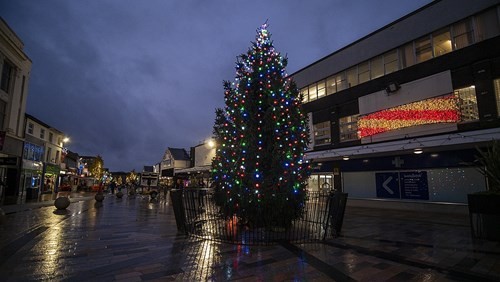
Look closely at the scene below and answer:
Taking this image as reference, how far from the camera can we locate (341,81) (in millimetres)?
21344

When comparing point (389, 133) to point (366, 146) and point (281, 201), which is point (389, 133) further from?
point (281, 201)

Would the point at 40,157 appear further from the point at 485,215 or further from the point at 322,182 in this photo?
the point at 485,215

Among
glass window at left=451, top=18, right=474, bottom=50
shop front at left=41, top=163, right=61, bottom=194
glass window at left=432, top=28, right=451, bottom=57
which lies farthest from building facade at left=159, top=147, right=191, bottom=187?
glass window at left=451, top=18, right=474, bottom=50

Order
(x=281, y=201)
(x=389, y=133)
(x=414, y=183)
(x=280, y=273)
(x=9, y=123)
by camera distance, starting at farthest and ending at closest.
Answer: (x=9, y=123) → (x=389, y=133) → (x=414, y=183) → (x=281, y=201) → (x=280, y=273)

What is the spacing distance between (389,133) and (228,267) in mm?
15604

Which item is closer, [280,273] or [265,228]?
[280,273]

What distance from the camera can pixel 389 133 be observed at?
1711 centimetres

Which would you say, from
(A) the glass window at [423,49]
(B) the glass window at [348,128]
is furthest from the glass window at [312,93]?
(A) the glass window at [423,49]

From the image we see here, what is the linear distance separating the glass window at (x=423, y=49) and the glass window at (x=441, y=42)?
0.89ft

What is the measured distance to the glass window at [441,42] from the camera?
49.6 ft

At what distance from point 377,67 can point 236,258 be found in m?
17.8

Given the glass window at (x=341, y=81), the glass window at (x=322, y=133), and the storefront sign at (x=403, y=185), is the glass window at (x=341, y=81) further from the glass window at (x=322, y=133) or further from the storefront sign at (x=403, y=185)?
the storefront sign at (x=403, y=185)

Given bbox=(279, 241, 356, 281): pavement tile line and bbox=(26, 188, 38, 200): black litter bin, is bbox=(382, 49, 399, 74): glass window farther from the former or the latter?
bbox=(26, 188, 38, 200): black litter bin

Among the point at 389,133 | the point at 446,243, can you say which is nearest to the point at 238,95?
the point at 446,243
